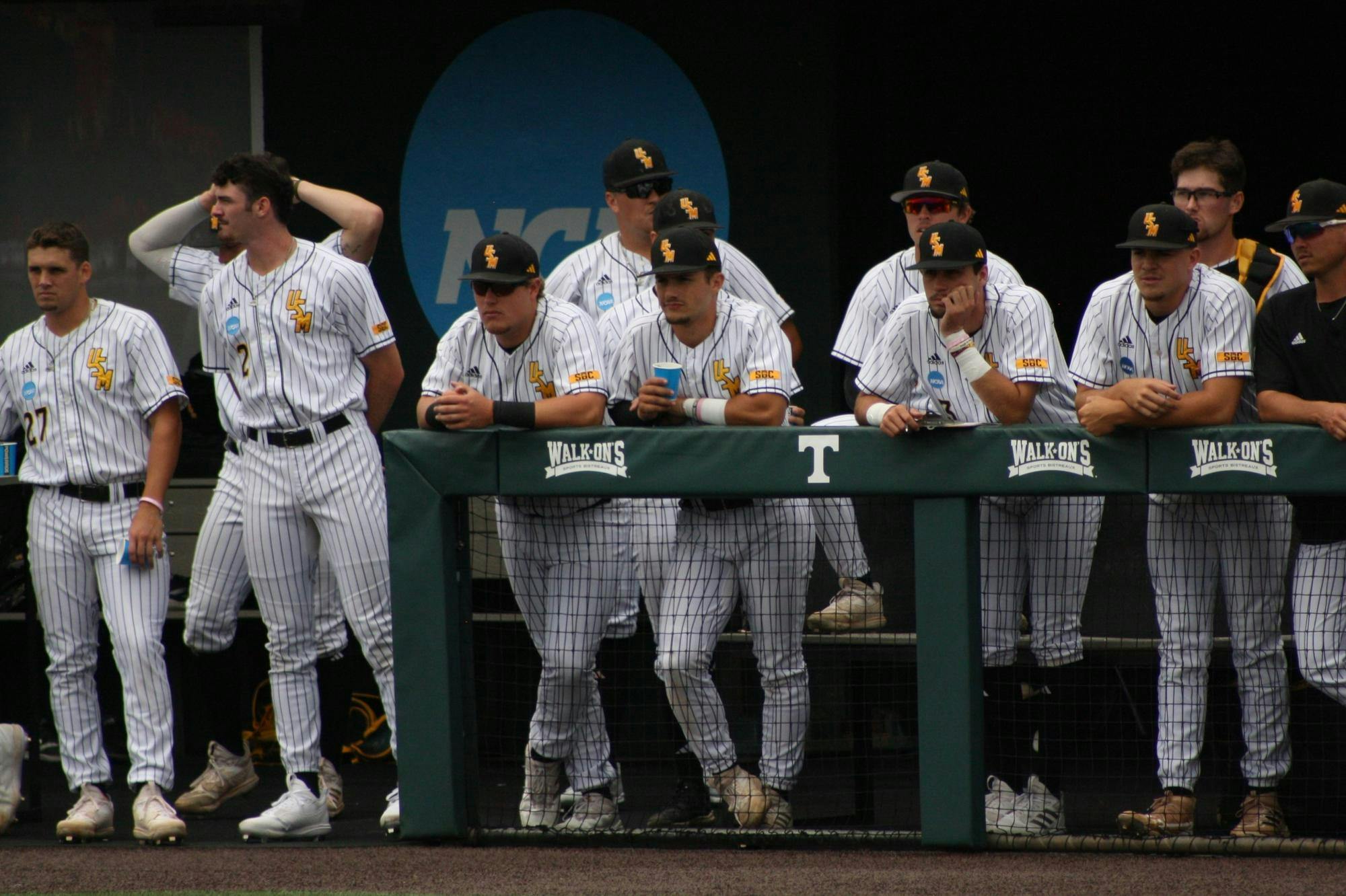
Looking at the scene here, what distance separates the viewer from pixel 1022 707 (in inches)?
161

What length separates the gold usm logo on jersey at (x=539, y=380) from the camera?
14.2ft

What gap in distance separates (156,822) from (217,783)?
46 centimetres

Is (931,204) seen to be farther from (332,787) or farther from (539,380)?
(332,787)

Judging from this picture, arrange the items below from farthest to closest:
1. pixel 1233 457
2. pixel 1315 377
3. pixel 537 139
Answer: pixel 537 139 < pixel 1315 377 < pixel 1233 457

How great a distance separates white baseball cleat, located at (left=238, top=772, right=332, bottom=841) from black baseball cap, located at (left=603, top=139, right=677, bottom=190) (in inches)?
72.7

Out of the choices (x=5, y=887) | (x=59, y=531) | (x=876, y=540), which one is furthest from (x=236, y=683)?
(x=876, y=540)

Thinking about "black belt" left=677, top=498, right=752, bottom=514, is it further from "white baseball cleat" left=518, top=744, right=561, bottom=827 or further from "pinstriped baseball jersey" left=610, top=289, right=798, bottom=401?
"white baseball cleat" left=518, top=744, right=561, bottom=827

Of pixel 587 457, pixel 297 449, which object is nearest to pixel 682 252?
pixel 587 457

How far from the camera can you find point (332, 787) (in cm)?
483

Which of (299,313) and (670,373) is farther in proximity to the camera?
(299,313)

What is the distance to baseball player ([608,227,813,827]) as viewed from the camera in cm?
415

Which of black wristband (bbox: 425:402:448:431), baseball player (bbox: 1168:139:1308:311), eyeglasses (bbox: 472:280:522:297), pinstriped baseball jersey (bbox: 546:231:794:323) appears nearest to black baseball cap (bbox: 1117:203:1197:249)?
baseball player (bbox: 1168:139:1308:311)

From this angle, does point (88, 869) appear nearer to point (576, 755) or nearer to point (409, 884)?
point (409, 884)

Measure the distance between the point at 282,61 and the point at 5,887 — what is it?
3.49 m
